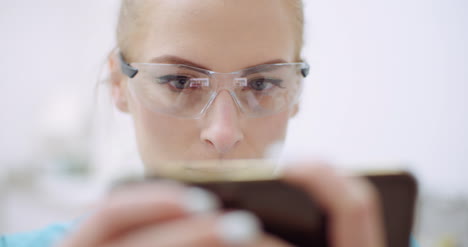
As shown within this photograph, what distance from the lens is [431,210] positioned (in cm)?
152

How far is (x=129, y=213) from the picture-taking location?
0.81 feet

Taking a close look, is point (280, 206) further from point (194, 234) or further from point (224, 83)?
point (224, 83)

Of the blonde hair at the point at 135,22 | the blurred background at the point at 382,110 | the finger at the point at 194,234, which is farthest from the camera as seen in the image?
the blurred background at the point at 382,110

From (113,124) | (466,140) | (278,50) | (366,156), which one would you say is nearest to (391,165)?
(278,50)

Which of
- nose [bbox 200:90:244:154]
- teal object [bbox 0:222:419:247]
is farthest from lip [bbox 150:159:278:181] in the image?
teal object [bbox 0:222:419:247]

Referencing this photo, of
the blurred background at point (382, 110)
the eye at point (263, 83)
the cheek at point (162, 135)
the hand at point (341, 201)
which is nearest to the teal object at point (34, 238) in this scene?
the cheek at point (162, 135)

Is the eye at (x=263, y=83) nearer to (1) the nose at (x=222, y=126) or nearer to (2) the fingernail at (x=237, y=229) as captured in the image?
(1) the nose at (x=222, y=126)

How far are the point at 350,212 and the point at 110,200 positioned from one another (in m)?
0.18

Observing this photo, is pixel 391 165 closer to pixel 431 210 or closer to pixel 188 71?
pixel 188 71

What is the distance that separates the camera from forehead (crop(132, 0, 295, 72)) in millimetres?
613

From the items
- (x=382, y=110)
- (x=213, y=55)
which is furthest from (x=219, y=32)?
(x=382, y=110)

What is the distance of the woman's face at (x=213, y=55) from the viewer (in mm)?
614

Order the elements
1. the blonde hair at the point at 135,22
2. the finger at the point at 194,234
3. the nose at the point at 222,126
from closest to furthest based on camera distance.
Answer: the finger at the point at 194,234 → the nose at the point at 222,126 → the blonde hair at the point at 135,22

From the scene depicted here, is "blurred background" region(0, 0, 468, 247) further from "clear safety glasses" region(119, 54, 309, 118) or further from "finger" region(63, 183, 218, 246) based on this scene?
"finger" region(63, 183, 218, 246)
